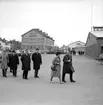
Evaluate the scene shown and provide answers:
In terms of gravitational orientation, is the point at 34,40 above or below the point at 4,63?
above

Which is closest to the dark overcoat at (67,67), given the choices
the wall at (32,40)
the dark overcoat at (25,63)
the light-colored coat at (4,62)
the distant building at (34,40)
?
the dark overcoat at (25,63)

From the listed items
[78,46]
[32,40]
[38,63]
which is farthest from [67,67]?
[78,46]

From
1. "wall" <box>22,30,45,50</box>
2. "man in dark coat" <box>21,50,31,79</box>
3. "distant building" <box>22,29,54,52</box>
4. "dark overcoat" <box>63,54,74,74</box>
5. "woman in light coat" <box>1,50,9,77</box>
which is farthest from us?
"wall" <box>22,30,45,50</box>

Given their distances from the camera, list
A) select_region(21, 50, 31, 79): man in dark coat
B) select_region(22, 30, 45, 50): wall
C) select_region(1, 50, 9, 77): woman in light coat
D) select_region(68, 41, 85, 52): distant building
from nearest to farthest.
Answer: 1. select_region(21, 50, 31, 79): man in dark coat
2. select_region(1, 50, 9, 77): woman in light coat
3. select_region(22, 30, 45, 50): wall
4. select_region(68, 41, 85, 52): distant building

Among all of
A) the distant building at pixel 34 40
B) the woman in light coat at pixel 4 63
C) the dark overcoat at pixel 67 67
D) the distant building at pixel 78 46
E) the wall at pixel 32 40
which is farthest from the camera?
the distant building at pixel 78 46

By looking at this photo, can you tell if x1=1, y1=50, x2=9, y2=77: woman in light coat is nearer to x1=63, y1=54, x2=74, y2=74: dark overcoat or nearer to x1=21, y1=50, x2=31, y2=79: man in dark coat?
x1=21, y1=50, x2=31, y2=79: man in dark coat

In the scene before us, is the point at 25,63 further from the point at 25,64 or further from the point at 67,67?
the point at 67,67

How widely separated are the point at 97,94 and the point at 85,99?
992mm

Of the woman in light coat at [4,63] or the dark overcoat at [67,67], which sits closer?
the dark overcoat at [67,67]

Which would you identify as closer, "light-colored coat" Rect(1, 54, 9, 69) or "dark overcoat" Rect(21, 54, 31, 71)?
"dark overcoat" Rect(21, 54, 31, 71)

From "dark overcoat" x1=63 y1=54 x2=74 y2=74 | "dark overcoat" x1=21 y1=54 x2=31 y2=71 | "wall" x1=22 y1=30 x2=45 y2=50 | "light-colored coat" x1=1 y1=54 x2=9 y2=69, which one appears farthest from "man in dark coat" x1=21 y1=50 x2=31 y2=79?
"wall" x1=22 y1=30 x2=45 y2=50

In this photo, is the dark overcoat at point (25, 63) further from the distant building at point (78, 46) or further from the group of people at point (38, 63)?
the distant building at point (78, 46)

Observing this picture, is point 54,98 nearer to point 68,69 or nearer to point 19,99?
point 19,99

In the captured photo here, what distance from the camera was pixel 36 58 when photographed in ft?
39.8
